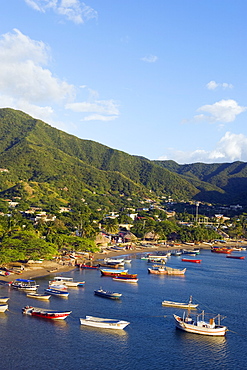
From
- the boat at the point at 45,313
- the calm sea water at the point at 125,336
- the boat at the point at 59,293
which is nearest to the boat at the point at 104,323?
the calm sea water at the point at 125,336

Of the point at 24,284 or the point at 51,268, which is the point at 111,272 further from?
the point at 24,284

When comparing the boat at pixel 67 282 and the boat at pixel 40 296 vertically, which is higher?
the boat at pixel 67 282

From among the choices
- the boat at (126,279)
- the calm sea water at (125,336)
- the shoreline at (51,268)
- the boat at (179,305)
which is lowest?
the calm sea water at (125,336)

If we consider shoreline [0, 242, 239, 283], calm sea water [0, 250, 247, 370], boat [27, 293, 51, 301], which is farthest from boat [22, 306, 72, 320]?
shoreline [0, 242, 239, 283]

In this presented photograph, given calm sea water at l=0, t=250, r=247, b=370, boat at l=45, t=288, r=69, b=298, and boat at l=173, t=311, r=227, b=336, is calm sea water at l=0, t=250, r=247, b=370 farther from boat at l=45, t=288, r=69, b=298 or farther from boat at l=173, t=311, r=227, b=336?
boat at l=45, t=288, r=69, b=298

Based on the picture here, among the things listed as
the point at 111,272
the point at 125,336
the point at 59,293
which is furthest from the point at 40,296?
the point at 111,272

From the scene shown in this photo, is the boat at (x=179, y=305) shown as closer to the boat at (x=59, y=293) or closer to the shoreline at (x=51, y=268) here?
the boat at (x=59, y=293)

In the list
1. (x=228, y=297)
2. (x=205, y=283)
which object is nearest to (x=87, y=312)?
(x=228, y=297)
